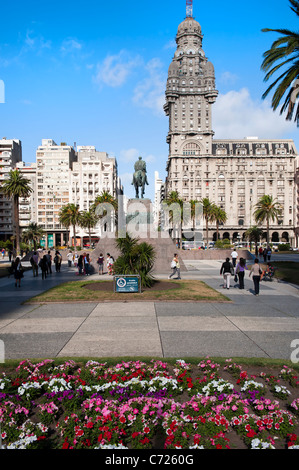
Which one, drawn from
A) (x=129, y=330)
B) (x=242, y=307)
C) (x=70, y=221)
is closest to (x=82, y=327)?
(x=129, y=330)

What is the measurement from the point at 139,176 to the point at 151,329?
2278 cm

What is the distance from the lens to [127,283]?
621 inches

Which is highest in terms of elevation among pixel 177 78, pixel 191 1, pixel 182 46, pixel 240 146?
pixel 191 1

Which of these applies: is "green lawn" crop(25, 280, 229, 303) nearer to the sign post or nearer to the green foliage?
the sign post

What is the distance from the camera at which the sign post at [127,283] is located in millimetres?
15688

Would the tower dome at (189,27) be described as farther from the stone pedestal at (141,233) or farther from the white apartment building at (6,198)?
the stone pedestal at (141,233)

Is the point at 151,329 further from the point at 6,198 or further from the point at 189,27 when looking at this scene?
the point at 189,27

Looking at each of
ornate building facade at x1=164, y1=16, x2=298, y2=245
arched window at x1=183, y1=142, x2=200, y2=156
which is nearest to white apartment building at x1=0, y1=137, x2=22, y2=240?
ornate building facade at x1=164, y1=16, x2=298, y2=245

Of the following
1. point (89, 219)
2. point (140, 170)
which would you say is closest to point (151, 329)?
point (140, 170)

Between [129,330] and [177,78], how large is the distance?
127m

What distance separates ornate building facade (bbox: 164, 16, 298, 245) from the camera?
382 ft

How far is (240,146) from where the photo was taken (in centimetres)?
11969

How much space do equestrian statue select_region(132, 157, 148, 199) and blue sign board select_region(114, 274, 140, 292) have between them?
16.5m

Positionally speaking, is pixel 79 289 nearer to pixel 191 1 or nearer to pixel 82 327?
pixel 82 327
